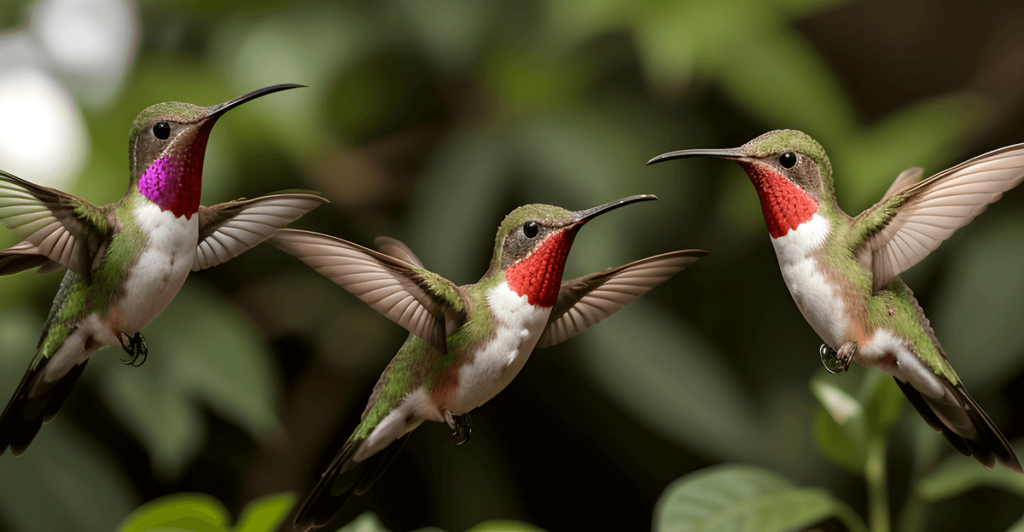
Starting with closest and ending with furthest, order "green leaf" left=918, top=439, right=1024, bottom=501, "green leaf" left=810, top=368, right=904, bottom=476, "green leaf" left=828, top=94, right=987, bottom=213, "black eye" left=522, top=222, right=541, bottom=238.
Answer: "black eye" left=522, top=222, right=541, bottom=238 < "green leaf" left=810, top=368, right=904, bottom=476 < "green leaf" left=918, top=439, right=1024, bottom=501 < "green leaf" left=828, top=94, right=987, bottom=213

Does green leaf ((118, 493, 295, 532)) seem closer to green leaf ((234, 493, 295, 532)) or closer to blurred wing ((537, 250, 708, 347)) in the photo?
green leaf ((234, 493, 295, 532))

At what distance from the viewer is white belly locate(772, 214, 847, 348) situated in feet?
1.73

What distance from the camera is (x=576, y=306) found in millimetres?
599

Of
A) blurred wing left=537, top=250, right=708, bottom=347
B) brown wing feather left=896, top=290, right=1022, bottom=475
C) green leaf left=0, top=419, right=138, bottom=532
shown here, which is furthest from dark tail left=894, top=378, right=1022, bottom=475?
green leaf left=0, top=419, right=138, bottom=532

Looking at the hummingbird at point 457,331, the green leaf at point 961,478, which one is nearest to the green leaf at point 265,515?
the hummingbird at point 457,331

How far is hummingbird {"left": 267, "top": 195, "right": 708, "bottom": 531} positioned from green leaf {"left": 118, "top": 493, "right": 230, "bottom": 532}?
0.70 ft

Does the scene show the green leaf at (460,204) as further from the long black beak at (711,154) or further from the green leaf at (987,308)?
the green leaf at (987,308)

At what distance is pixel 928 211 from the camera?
1.66 feet

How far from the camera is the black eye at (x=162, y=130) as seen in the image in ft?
1.53

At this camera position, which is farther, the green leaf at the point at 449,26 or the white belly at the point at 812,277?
the green leaf at the point at 449,26

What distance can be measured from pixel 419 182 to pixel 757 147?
964 millimetres

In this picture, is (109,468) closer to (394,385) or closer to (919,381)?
(394,385)

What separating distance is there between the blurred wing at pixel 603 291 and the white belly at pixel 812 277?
7 centimetres

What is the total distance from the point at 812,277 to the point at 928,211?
0.09m
